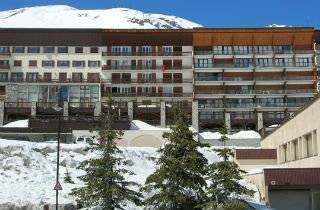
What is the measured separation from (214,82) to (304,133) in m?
61.1

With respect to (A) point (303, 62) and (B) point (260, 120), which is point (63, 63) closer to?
(B) point (260, 120)

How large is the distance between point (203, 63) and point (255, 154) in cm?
5035

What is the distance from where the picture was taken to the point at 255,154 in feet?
191

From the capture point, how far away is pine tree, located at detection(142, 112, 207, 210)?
30.3 m

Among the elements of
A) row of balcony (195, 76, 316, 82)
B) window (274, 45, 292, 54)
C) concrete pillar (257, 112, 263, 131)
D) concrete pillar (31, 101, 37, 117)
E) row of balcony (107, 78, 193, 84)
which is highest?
window (274, 45, 292, 54)

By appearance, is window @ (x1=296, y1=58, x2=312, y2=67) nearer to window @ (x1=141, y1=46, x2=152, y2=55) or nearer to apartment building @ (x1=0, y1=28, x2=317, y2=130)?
apartment building @ (x1=0, y1=28, x2=317, y2=130)

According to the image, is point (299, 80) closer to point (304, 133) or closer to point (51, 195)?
point (304, 133)

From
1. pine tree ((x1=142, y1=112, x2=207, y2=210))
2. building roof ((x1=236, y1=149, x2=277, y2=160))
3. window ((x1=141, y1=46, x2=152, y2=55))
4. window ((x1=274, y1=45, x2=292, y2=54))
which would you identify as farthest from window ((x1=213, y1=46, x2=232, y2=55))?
pine tree ((x1=142, y1=112, x2=207, y2=210))

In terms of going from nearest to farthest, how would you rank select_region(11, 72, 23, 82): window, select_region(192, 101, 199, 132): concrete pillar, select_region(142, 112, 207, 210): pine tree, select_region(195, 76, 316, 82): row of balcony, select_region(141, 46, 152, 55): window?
select_region(142, 112, 207, 210): pine tree
select_region(192, 101, 199, 132): concrete pillar
select_region(11, 72, 23, 82): window
select_region(195, 76, 316, 82): row of balcony
select_region(141, 46, 152, 55): window

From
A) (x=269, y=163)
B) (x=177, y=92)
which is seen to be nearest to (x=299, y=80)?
(x=177, y=92)

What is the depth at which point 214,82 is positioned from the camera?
10594 centimetres

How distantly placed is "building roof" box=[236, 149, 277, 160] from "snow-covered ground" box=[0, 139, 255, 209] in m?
10.1

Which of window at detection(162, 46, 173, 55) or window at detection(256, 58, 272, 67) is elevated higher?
window at detection(162, 46, 173, 55)

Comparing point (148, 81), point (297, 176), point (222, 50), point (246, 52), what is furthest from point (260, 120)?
point (297, 176)
